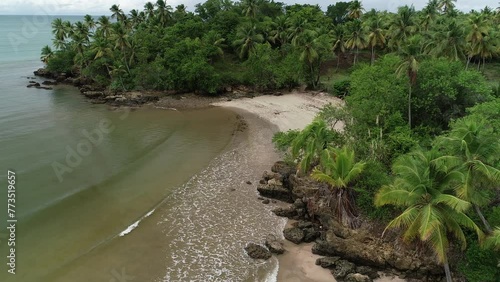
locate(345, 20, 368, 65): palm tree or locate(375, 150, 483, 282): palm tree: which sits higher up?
locate(345, 20, 368, 65): palm tree

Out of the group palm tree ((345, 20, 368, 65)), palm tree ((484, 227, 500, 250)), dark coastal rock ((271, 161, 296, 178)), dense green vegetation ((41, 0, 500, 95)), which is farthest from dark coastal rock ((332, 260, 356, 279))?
palm tree ((345, 20, 368, 65))

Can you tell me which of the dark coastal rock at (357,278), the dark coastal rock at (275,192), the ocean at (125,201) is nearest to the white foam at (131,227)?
the ocean at (125,201)

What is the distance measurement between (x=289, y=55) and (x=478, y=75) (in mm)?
31955

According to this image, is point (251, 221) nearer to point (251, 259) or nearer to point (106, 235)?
point (251, 259)

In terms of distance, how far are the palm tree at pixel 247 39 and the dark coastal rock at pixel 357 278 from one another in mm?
48798

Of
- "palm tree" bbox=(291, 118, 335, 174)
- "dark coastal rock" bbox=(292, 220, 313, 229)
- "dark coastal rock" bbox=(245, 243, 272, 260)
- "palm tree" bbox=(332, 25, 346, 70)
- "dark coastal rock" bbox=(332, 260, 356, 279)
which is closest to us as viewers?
"dark coastal rock" bbox=(332, 260, 356, 279)

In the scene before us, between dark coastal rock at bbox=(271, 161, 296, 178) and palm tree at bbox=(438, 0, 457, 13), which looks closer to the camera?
dark coastal rock at bbox=(271, 161, 296, 178)

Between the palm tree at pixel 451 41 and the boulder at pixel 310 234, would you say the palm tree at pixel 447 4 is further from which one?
the boulder at pixel 310 234

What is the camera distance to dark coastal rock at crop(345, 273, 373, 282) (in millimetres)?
18920

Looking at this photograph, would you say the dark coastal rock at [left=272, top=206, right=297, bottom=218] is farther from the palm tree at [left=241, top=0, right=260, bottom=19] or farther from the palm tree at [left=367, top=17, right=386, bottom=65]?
the palm tree at [left=241, top=0, right=260, bottom=19]

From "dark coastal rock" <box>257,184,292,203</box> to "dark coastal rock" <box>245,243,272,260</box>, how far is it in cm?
667

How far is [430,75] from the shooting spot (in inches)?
1182

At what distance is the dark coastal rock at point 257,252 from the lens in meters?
21.3

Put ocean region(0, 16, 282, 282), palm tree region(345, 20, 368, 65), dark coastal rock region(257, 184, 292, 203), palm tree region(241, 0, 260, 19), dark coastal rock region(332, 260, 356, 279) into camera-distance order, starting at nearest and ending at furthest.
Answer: dark coastal rock region(332, 260, 356, 279), ocean region(0, 16, 282, 282), dark coastal rock region(257, 184, 292, 203), palm tree region(345, 20, 368, 65), palm tree region(241, 0, 260, 19)
